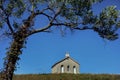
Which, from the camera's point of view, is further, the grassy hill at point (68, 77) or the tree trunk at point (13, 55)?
the grassy hill at point (68, 77)

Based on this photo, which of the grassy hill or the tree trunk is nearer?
the tree trunk

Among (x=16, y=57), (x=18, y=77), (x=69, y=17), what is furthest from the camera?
(x=18, y=77)

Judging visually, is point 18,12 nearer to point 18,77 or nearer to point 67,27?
point 67,27

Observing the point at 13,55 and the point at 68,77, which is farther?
the point at 68,77

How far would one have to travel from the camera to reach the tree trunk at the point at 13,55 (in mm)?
35531

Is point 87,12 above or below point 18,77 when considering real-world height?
above

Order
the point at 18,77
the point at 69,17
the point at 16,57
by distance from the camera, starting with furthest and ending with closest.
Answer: the point at 18,77 → the point at 69,17 → the point at 16,57

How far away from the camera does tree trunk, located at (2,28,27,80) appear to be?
1399 inches

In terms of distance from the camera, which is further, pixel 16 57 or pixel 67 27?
pixel 67 27

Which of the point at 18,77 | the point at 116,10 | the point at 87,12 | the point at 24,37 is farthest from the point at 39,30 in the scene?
the point at 18,77

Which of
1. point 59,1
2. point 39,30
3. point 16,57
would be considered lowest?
point 16,57

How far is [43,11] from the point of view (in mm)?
38406

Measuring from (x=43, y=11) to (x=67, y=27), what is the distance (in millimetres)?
2722

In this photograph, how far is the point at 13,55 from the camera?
35.8 metres
